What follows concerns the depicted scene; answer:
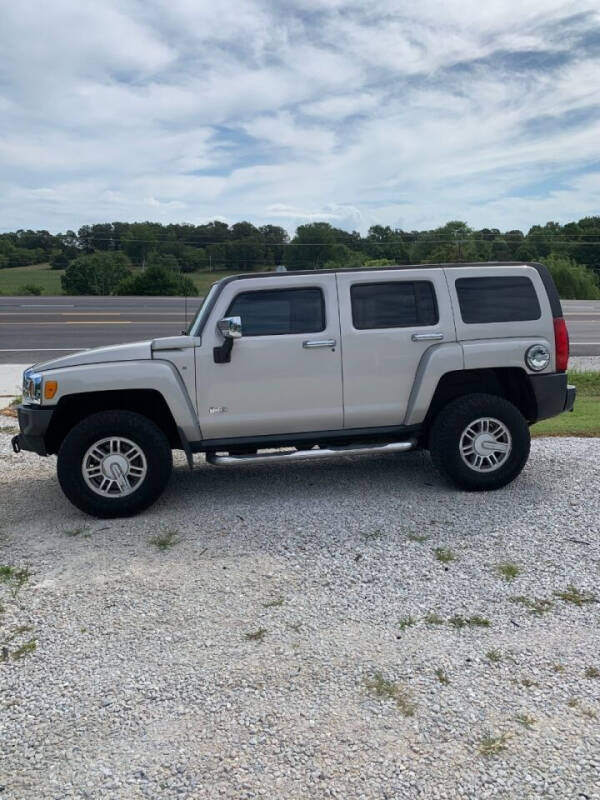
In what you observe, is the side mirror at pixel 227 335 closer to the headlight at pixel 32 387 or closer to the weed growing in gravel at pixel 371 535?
the headlight at pixel 32 387

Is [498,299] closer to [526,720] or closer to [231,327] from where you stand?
[231,327]

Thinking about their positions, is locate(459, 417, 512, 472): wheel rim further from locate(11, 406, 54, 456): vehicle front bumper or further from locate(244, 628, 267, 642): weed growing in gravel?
locate(11, 406, 54, 456): vehicle front bumper

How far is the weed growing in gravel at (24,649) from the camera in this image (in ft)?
10.9

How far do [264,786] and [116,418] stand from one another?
321 centimetres

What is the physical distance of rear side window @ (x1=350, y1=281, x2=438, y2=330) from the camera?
550 centimetres

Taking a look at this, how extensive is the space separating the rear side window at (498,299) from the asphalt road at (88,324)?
41.4 ft

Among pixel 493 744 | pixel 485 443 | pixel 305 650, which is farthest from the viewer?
pixel 485 443

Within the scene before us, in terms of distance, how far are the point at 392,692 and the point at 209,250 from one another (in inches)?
1916

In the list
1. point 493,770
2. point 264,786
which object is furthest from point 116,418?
point 493,770

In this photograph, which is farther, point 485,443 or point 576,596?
point 485,443

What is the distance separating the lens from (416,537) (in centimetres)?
470

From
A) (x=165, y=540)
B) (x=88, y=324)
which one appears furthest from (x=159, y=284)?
(x=165, y=540)

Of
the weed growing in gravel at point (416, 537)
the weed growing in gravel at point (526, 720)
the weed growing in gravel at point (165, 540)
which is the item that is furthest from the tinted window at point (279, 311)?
the weed growing in gravel at point (526, 720)

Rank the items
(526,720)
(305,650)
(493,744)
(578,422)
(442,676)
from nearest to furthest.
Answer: (493,744) < (526,720) < (442,676) < (305,650) < (578,422)
